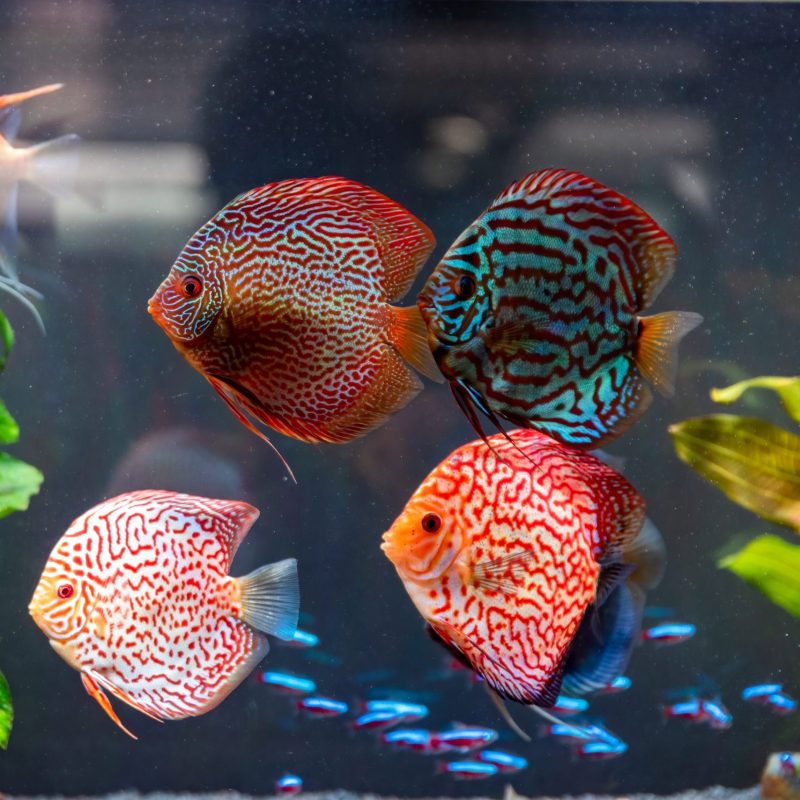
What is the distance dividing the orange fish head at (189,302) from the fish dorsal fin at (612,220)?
333mm

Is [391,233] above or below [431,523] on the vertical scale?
above

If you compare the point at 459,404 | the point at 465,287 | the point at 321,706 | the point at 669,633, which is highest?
the point at 465,287

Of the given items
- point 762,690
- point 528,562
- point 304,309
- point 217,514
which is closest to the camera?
point 304,309

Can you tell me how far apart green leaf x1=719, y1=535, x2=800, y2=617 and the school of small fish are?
0.48 m

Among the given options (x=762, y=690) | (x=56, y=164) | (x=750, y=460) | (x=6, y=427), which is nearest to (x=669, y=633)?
(x=762, y=690)

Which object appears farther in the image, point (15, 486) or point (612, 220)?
point (15, 486)

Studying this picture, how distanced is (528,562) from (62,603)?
2.15 ft

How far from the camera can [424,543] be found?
39.1 inches

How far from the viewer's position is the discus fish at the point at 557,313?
0.80m

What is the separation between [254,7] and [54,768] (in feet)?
7.03

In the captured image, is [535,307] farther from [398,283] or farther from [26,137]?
[26,137]

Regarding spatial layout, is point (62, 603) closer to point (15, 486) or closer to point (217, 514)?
point (217, 514)

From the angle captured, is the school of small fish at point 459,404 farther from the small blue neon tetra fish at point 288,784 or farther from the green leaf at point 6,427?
the small blue neon tetra fish at point 288,784

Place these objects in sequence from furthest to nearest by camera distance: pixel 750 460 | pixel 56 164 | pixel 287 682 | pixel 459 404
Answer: pixel 287 682 → pixel 56 164 → pixel 750 460 → pixel 459 404
